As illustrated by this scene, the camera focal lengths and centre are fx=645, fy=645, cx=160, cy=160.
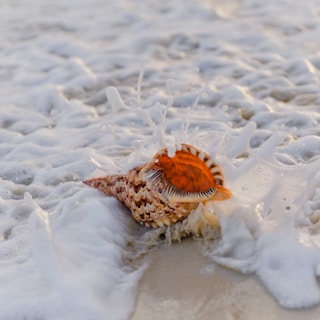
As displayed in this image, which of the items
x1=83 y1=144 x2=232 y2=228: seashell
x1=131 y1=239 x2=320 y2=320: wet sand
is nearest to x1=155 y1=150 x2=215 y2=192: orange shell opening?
x1=83 y1=144 x2=232 y2=228: seashell

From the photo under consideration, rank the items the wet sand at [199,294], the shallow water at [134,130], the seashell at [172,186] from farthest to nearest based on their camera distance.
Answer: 1. the seashell at [172,186]
2. the shallow water at [134,130]
3. the wet sand at [199,294]

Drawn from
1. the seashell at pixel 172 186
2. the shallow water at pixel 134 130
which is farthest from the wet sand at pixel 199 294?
the seashell at pixel 172 186

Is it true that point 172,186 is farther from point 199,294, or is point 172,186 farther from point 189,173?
point 199,294

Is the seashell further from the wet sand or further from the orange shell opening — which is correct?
the wet sand

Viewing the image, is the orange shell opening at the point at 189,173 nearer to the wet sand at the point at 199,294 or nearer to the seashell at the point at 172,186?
the seashell at the point at 172,186

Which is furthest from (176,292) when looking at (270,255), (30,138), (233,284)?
(30,138)
